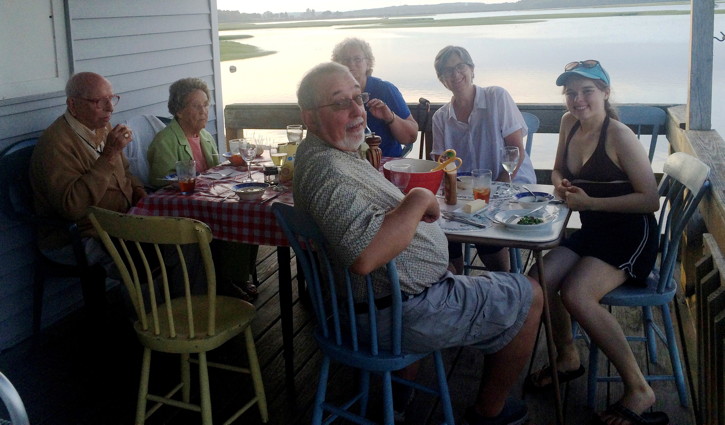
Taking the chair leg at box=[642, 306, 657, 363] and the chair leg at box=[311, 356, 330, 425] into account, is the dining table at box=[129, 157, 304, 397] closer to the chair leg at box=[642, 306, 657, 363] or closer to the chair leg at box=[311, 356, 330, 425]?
the chair leg at box=[311, 356, 330, 425]

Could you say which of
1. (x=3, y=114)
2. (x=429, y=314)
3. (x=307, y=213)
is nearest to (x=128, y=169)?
(x=3, y=114)

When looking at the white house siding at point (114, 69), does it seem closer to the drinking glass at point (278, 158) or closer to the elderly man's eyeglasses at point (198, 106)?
the elderly man's eyeglasses at point (198, 106)

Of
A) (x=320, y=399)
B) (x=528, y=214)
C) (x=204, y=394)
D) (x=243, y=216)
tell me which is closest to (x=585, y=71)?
(x=528, y=214)

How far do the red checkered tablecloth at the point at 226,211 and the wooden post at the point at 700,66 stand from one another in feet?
7.68

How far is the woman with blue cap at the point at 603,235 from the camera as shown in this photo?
230 cm

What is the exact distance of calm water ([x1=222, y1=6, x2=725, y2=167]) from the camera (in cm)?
861

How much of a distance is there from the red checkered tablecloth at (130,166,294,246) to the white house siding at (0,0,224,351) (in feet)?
3.07

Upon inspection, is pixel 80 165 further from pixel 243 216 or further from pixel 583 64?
pixel 583 64

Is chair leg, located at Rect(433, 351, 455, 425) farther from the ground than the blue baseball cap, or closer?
closer

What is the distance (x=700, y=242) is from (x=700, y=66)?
98 centimetres

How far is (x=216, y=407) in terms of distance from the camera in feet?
8.29

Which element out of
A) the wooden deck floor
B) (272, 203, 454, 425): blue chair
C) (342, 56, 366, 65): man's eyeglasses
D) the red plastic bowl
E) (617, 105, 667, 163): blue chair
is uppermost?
(342, 56, 366, 65): man's eyeglasses

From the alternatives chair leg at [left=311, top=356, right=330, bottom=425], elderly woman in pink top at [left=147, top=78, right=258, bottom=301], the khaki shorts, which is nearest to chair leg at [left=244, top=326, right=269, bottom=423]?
chair leg at [left=311, top=356, right=330, bottom=425]

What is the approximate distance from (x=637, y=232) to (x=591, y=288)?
0.29 meters
